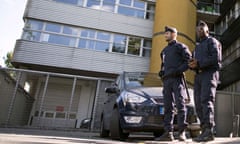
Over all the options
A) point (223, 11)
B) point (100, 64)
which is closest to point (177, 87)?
point (100, 64)

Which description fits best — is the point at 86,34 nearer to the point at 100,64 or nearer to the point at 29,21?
the point at 100,64

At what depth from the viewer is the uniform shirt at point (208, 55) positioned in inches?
150

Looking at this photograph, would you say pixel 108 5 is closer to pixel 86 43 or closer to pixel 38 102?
pixel 86 43

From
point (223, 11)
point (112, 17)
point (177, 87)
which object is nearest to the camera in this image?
point (177, 87)

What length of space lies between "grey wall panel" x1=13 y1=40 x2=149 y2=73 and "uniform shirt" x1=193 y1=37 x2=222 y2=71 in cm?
1369

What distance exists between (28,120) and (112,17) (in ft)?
33.2

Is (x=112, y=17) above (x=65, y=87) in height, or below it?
above

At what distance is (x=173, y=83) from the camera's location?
4176mm

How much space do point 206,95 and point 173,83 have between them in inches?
26.0

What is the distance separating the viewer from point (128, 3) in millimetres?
19734

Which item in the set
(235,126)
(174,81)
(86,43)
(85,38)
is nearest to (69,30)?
(85,38)

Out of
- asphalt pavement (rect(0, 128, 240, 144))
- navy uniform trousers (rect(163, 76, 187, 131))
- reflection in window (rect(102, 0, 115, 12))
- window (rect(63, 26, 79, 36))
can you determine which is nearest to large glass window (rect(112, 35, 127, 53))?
reflection in window (rect(102, 0, 115, 12))

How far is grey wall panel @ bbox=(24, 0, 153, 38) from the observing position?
1788cm

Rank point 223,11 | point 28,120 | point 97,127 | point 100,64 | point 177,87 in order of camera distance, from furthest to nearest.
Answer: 1. point 223,11
2. point 100,64
3. point 28,120
4. point 97,127
5. point 177,87
